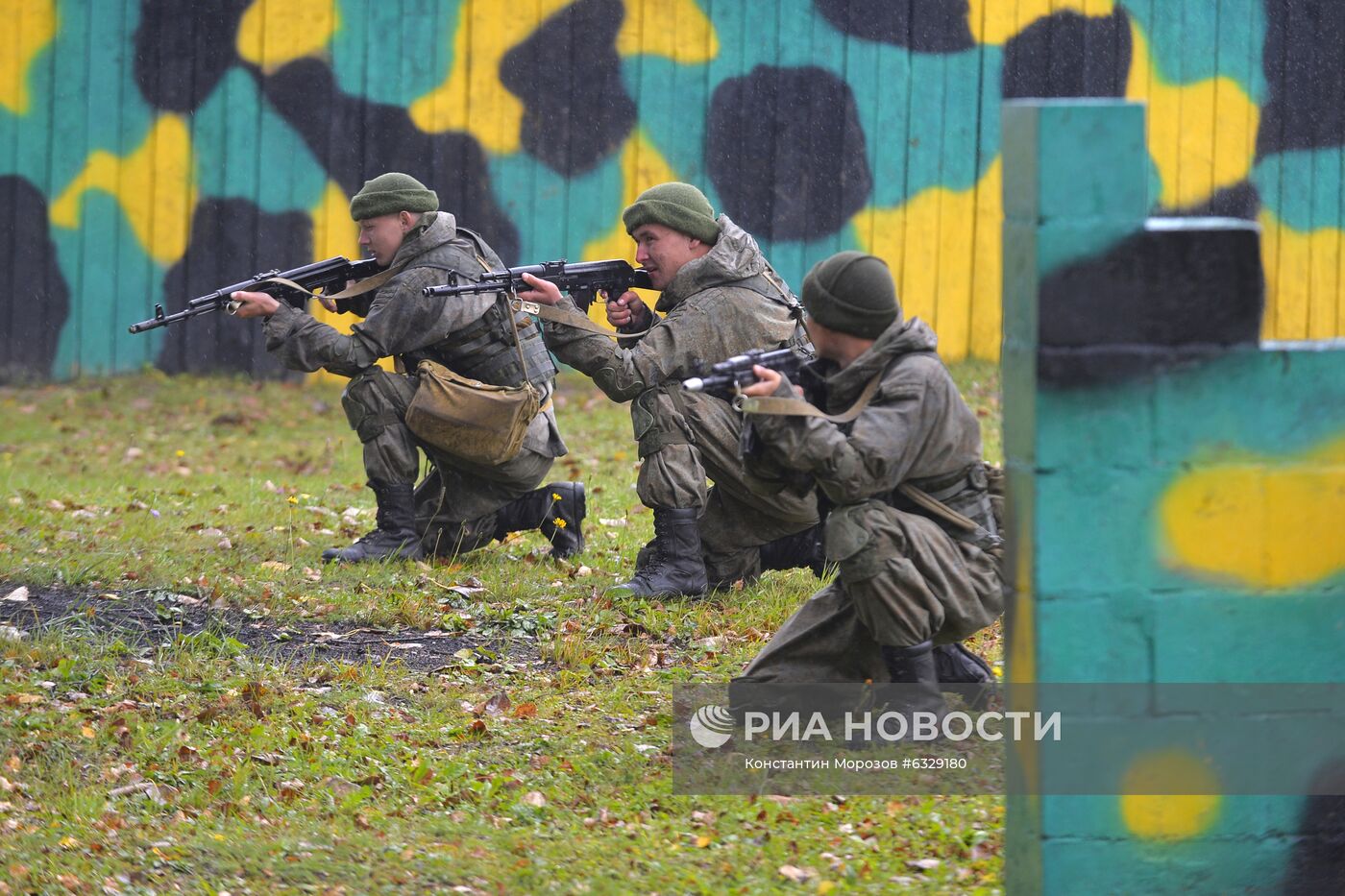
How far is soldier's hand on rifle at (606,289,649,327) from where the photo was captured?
6.29 meters

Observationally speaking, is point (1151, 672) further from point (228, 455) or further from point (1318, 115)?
point (1318, 115)

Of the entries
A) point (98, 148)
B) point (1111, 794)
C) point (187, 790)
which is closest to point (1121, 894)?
point (1111, 794)

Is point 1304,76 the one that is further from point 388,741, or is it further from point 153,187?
point 388,741

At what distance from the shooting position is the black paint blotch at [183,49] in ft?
34.9

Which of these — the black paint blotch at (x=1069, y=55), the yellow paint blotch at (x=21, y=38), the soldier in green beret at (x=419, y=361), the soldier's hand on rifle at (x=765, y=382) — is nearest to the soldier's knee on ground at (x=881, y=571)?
the soldier's hand on rifle at (x=765, y=382)

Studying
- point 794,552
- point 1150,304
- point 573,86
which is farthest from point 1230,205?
point 1150,304

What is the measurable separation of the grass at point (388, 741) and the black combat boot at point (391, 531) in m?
0.16

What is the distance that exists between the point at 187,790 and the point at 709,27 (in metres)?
7.48

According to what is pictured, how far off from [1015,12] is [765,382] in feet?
24.3

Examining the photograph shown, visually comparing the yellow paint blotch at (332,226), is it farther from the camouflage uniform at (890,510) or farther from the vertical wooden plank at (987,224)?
the camouflage uniform at (890,510)

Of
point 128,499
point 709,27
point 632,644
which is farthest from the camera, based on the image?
point 709,27

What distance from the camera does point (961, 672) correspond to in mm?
4781

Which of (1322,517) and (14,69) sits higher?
(14,69)

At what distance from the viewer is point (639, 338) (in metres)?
6.22
